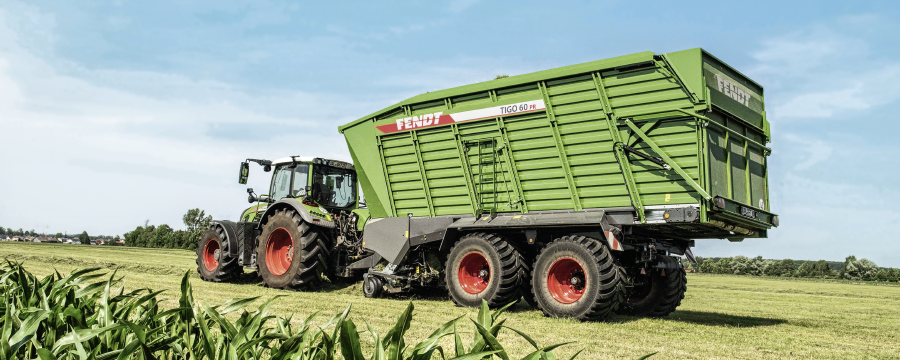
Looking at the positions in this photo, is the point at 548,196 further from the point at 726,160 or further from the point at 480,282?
the point at 726,160

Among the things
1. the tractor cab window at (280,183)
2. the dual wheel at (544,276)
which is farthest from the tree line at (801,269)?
the dual wheel at (544,276)

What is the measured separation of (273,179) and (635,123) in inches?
292

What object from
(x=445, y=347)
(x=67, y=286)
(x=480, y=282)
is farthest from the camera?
(x=480, y=282)

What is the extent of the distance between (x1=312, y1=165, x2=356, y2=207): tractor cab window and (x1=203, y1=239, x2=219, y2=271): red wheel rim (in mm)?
2621

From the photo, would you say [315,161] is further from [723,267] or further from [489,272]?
[723,267]

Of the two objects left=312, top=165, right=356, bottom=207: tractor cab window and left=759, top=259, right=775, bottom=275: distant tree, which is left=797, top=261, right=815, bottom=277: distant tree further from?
left=312, top=165, right=356, bottom=207: tractor cab window

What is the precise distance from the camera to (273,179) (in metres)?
12.1

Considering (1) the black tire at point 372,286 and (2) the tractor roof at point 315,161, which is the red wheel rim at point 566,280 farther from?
(2) the tractor roof at point 315,161

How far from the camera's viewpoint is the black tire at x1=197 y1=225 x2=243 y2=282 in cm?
1166

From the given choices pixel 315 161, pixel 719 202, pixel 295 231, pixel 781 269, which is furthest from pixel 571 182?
pixel 781 269

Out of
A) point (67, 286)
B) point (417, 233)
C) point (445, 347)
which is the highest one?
point (417, 233)

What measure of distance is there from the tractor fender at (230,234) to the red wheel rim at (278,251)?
3.70ft

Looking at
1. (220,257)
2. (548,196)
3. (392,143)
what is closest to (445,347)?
(548,196)

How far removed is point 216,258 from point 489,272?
6.35 m
